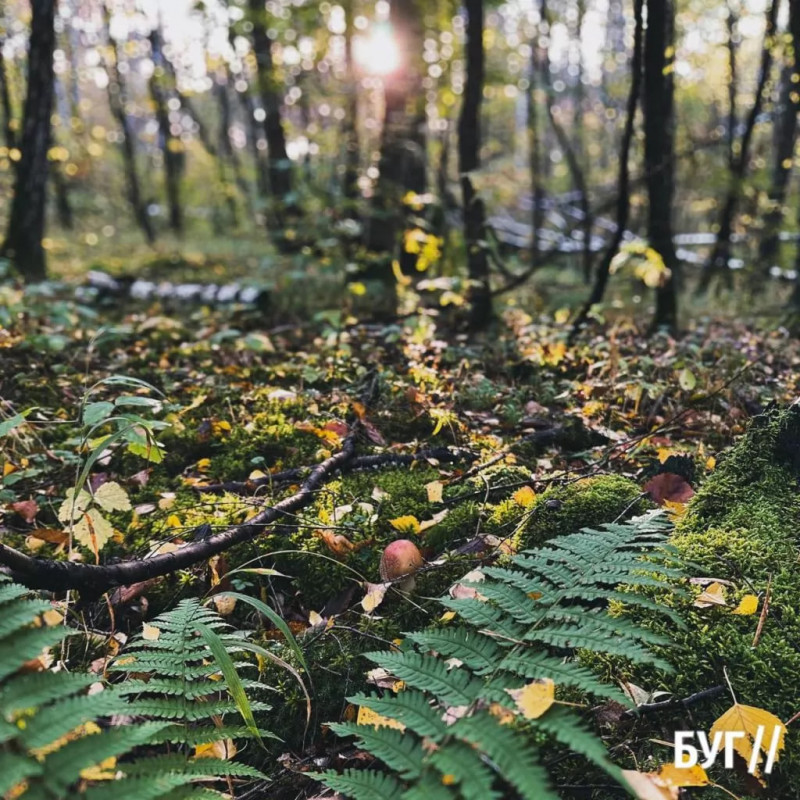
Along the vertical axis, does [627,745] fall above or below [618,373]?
below

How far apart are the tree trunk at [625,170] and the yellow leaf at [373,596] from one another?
309cm

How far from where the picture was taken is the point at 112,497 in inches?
83.3

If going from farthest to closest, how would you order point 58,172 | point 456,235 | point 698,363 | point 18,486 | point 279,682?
point 58,172 < point 456,235 < point 698,363 < point 18,486 < point 279,682

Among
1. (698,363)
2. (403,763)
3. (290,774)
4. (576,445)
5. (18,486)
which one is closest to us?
(403,763)

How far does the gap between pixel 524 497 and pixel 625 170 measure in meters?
3.28

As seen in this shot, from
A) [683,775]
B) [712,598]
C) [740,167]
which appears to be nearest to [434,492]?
[712,598]

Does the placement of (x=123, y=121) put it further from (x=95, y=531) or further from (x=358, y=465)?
(x=95, y=531)

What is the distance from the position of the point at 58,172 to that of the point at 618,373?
19.6m

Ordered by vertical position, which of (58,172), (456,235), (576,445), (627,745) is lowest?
(627,745)

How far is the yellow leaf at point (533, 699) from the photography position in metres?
1.23

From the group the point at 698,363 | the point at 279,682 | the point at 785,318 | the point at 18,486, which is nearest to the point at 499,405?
the point at 698,363

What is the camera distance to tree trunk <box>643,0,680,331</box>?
4.60 meters

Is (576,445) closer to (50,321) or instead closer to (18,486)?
(18,486)

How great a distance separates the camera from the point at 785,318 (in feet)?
18.1
